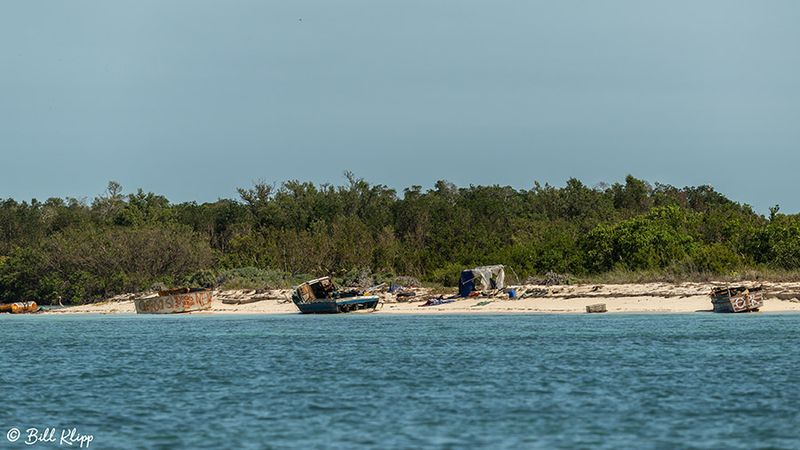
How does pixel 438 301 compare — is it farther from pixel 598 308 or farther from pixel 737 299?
pixel 737 299

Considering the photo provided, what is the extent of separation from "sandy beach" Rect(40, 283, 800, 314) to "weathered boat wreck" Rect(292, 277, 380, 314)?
1.44m

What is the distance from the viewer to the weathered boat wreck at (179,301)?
73.8 metres

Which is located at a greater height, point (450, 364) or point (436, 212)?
point (436, 212)

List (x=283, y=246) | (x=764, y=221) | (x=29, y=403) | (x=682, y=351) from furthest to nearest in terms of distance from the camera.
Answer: (x=283, y=246) → (x=764, y=221) → (x=682, y=351) → (x=29, y=403)

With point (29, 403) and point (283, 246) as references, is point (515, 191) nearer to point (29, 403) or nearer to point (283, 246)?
point (283, 246)

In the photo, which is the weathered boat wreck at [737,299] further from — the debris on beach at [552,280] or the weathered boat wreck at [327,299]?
the weathered boat wreck at [327,299]

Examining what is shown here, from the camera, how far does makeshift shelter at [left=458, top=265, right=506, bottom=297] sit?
6775cm

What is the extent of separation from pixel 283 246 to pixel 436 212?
50.7 ft

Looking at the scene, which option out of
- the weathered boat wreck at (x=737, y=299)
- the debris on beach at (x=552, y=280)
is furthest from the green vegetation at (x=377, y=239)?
the weathered boat wreck at (x=737, y=299)

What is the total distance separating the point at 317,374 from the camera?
36688 mm

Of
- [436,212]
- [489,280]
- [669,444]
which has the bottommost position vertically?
[669,444]

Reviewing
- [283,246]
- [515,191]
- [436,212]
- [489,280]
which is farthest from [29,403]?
[515,191]

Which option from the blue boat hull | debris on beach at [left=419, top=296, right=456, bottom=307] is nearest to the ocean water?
the blue boat hull

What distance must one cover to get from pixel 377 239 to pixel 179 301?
23.1m
